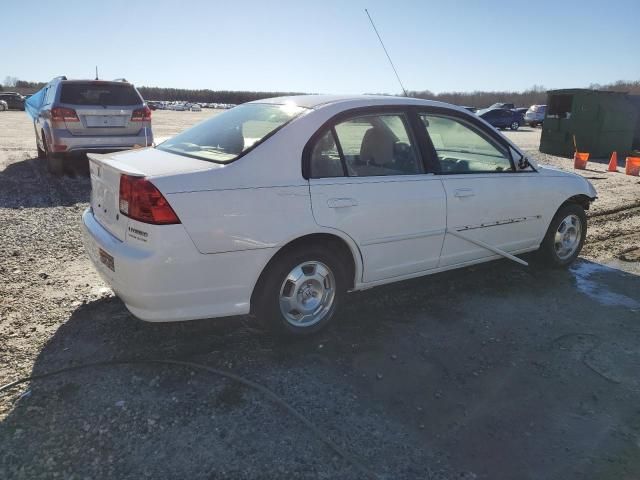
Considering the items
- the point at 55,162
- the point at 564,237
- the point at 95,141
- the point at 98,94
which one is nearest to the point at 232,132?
the point at 564,237

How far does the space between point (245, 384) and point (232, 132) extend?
177cm

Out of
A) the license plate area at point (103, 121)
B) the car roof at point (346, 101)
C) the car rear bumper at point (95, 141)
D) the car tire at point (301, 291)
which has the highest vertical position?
the car roof at point (346, 101)

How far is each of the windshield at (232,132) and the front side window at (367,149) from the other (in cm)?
33

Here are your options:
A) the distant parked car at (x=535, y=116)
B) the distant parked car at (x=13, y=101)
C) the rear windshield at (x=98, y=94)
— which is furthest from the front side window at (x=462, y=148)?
the distant parked car at (x=13, y=101)

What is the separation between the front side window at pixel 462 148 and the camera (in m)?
4.19

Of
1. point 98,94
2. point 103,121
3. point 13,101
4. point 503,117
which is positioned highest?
point 503,117

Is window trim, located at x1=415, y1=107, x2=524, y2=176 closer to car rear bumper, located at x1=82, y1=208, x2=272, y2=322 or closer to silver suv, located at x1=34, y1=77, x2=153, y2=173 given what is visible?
car rear bumper, located at x1=82, y1=208, x2=272, y2=322

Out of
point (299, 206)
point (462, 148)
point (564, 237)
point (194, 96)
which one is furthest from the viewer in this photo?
point (194, 96)

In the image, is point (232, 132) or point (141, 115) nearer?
point (232, 132)

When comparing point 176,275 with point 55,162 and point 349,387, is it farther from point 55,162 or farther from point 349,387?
point 55,162

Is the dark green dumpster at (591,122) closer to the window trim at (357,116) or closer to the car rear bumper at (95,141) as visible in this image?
the car rear bumper at (95,141)

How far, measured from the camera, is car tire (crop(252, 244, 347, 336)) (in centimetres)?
339

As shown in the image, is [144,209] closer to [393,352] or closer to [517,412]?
[393,352]

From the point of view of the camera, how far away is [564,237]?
17.5 ft
